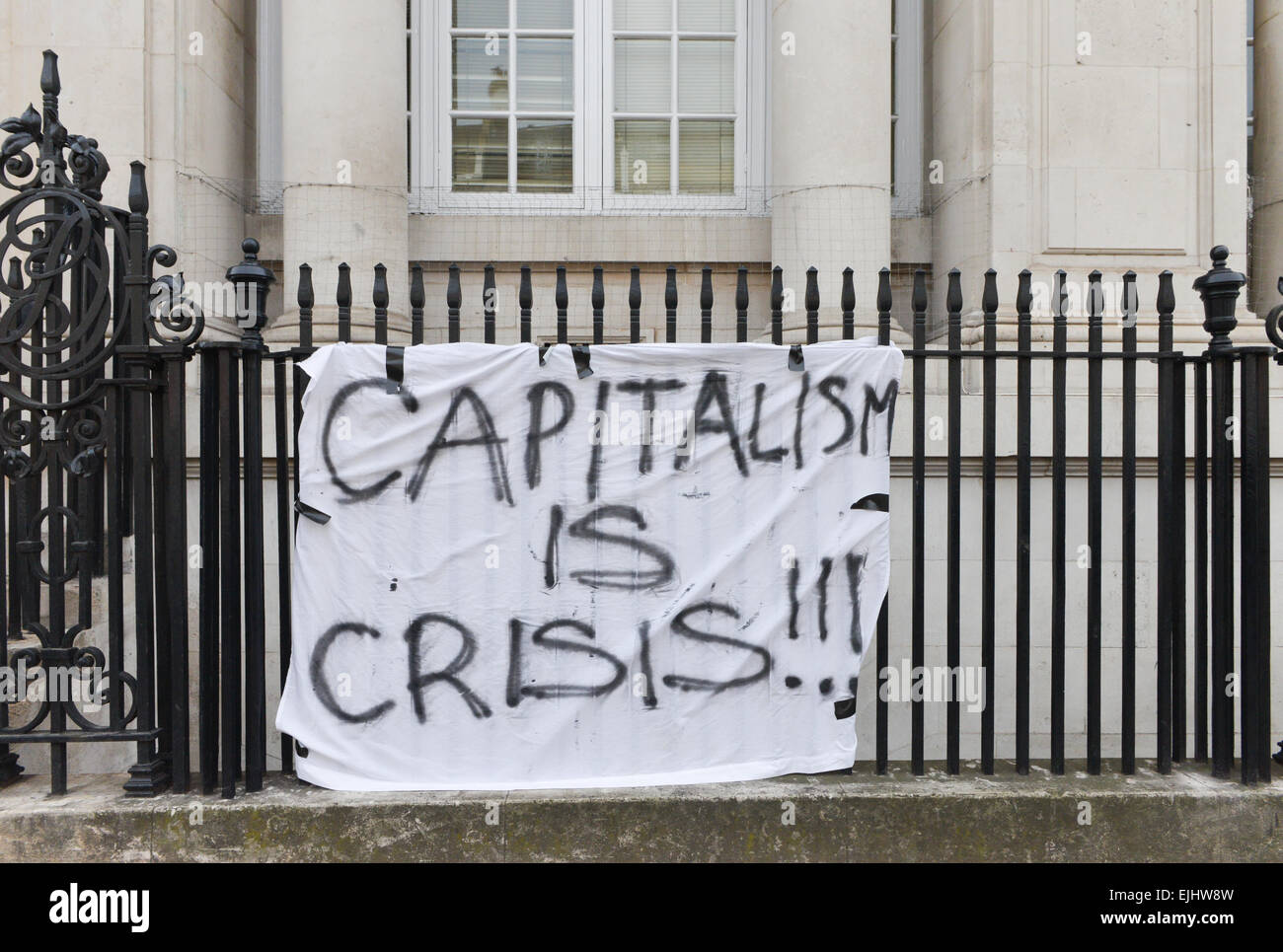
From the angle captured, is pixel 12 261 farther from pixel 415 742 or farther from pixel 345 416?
pixel 415 742

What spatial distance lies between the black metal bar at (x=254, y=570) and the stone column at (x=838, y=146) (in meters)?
3.43

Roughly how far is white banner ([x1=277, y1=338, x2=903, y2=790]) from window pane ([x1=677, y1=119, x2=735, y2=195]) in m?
3.47

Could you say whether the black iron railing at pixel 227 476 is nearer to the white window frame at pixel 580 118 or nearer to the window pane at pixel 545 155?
the white window frame at pixel 580 118

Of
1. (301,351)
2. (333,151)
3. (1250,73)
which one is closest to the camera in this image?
(301,351)

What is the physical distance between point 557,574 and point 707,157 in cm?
431

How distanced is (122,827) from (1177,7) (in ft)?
24.7

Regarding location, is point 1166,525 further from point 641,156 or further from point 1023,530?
point 641,156

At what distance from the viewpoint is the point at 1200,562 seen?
14.5 feet

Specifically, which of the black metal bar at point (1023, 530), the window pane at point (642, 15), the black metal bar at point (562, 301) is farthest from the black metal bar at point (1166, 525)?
the window pane at point (642, 15)

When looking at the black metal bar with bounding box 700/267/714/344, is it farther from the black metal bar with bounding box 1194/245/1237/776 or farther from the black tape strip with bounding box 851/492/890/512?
the black metal bar with bounding box 1194/245/1237/776

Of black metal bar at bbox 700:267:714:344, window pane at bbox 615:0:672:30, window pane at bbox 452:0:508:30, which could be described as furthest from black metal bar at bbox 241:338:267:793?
window pane at bbox 615:0:672:30

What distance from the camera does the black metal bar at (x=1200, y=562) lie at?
4.41 m

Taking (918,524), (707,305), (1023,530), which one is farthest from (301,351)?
(1023,530)

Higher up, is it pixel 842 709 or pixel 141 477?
pixel 141 477
